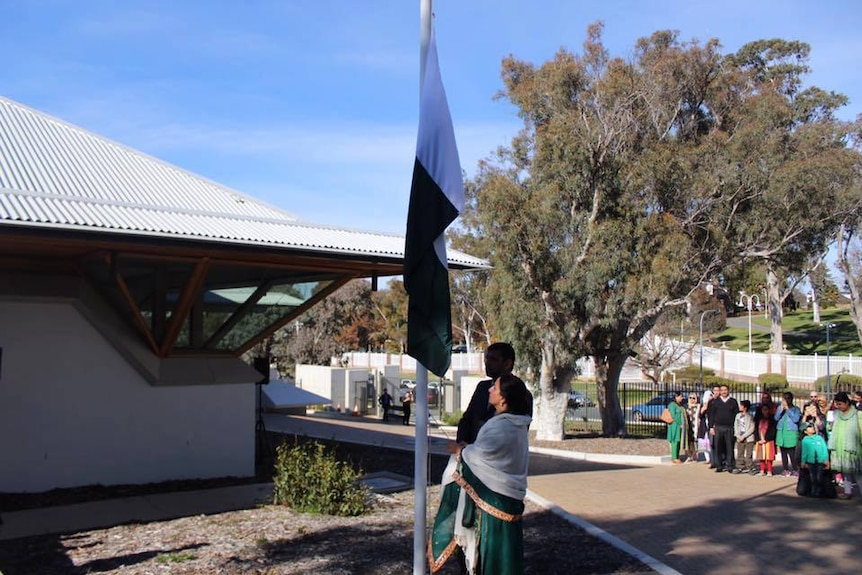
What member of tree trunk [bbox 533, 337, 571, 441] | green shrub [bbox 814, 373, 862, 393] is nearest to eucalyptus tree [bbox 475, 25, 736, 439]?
tree trunk [bbox 533, 337, 571, 441]

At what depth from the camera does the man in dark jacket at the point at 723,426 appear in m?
15.5

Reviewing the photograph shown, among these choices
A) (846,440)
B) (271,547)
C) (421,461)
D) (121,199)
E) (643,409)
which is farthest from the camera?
(643,409)

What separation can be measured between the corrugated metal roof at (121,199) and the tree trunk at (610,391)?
11.2 m

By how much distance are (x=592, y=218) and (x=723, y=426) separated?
22.3 feet

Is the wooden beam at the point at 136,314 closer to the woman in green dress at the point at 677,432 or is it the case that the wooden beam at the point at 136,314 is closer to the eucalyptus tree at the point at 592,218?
the eucalyptus tree at the point at 592,218

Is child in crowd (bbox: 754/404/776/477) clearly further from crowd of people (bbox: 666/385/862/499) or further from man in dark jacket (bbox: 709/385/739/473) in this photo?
man in dark jacket (bbox: 709/385/739/473)

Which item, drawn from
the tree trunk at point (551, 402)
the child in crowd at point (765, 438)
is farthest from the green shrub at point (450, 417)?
the child in crowd at point (765, 438)

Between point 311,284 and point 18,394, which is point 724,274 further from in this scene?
point 18,394

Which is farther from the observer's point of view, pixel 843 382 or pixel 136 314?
pixel 843 382

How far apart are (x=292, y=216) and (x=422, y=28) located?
25.0 ft

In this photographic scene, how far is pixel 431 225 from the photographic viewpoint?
623 centimetres

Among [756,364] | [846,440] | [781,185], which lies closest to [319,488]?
[846,440]

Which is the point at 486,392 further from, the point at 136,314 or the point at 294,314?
the point at 294,314

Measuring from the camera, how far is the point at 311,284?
1441 centimetres
